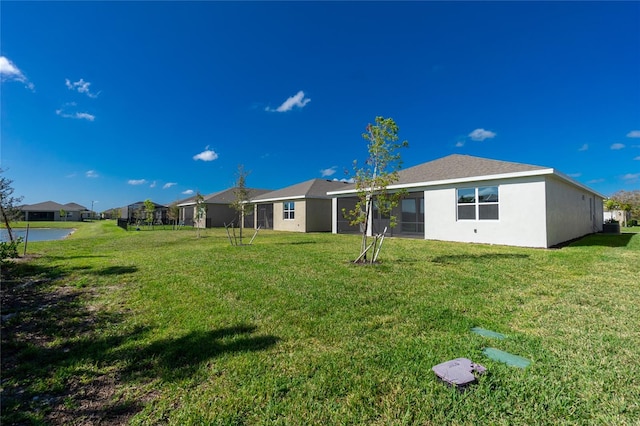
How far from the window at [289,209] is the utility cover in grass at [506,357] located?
20.8 meters

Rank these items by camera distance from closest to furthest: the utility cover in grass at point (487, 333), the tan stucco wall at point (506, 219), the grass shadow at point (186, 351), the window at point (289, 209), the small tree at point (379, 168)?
the grass shadow at point (186, 351)
the utility cover in grass at point (487, 333)
the small tree at point (379, 168)
the tan stucco wall at point (506, 219)
the window at point (289, 209)

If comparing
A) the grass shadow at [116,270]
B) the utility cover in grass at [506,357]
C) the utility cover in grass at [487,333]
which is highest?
the grass shadow at [116,270]

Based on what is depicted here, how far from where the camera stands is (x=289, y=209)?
23922mm

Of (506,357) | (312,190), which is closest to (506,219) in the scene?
(506,357)

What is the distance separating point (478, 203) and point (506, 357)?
11.6 m

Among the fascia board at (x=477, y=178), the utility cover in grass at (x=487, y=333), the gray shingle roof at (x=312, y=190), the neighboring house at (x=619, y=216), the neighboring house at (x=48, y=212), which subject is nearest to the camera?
the utility cover in grass at (x=487, y=333)

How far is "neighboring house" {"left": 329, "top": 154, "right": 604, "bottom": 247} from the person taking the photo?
11.2 m

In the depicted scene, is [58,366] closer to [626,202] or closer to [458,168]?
[458,168]

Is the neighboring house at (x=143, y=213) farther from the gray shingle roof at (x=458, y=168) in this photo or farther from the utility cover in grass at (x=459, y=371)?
the utility cover in grass at (x=459, y=371)

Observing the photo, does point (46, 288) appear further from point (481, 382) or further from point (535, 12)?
point (535, 12)

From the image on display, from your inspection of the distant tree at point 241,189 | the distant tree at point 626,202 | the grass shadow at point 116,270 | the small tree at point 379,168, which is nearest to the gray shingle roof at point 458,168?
the small tree at point 379,168

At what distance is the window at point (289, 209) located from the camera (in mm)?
23500

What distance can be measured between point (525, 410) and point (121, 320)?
184 inches

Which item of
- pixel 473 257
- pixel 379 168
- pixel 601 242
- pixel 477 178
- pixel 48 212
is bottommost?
pixel 473 257
